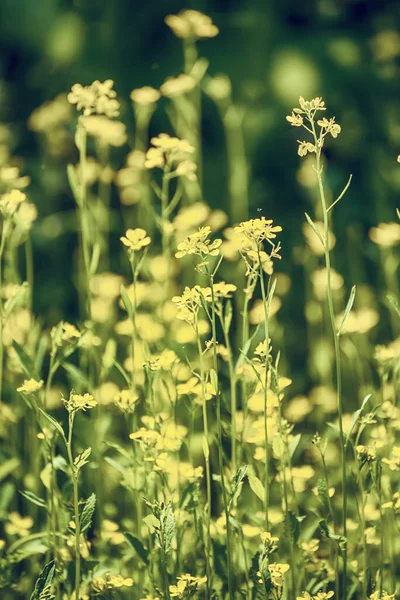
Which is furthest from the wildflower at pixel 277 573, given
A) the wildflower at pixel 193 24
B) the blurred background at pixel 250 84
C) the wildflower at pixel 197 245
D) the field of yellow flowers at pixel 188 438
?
Answer: the blurred background at pixel 250 84

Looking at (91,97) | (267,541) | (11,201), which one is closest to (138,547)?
(267,541)

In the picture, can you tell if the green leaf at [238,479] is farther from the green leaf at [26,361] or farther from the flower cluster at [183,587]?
the green leaf at [26,361]

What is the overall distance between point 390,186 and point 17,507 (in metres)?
1.22

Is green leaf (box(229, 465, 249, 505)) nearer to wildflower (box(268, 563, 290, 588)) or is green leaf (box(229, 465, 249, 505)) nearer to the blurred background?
wildflower (box(268, 563, 290, 588))

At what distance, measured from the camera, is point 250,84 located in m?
2.13

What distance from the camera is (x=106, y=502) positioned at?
1.24 metres

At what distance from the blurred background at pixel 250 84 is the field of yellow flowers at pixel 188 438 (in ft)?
1.45

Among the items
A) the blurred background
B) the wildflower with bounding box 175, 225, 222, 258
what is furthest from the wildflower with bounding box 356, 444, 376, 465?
the blurred background

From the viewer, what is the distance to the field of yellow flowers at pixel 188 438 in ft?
2.66

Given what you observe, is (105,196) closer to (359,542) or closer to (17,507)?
(17,507)

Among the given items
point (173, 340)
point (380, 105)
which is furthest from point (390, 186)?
point (173, 340)

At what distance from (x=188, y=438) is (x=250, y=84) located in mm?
1212

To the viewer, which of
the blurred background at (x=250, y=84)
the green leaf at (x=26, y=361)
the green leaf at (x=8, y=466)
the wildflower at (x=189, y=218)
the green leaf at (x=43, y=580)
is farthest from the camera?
the blurred background at (x=250, y=84)

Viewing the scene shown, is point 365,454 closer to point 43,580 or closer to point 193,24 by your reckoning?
point 43,580
